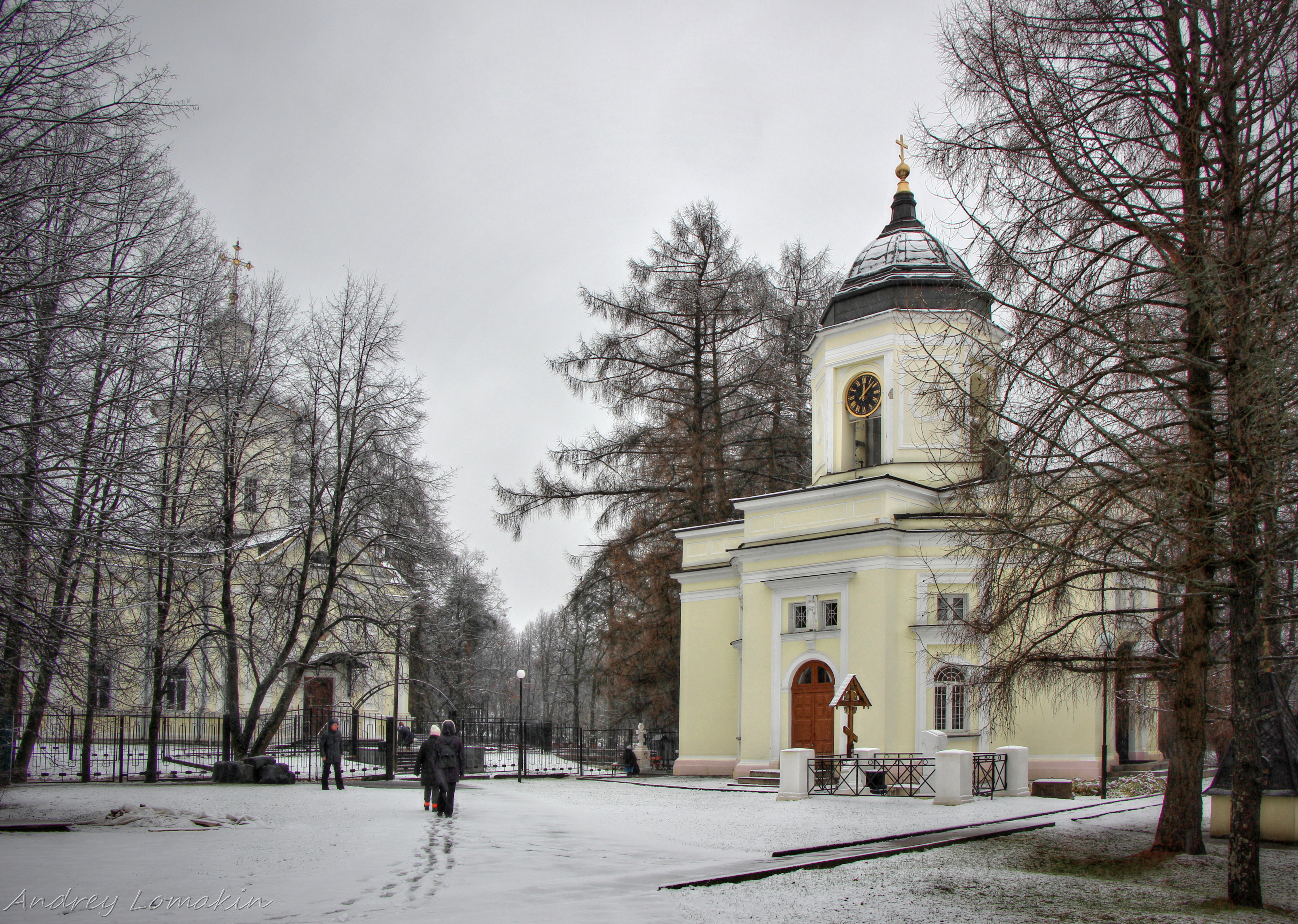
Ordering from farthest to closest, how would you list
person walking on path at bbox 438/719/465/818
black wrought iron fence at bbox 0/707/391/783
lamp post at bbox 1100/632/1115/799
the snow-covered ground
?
1. black wrought iron fence at bbox 0/707/391/783
2. person walking on path at bbox 438/719/465/818
3. lamp post at bbox 1100/632/1115/799
4. the snow-covered ground

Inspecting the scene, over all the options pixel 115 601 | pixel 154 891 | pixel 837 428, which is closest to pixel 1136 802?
pixel 837 428

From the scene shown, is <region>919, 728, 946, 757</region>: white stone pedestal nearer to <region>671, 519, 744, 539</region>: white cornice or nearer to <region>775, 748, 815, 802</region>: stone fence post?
<region>775, 748, 815, 802</region>: stone fence post

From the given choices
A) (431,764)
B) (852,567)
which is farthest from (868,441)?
(431,764)

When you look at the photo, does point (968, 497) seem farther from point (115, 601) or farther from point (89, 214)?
point (115, 601)

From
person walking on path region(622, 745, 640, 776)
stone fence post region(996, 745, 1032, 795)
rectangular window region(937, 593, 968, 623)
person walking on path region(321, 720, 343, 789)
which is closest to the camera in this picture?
rectangular window region(937, 593, 968, 623)

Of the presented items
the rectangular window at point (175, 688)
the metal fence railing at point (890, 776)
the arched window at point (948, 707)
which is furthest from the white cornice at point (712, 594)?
the rectangular window at point (175, 688)

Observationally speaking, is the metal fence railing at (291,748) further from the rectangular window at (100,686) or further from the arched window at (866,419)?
the arched window at (866,419)

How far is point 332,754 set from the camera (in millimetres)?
21234

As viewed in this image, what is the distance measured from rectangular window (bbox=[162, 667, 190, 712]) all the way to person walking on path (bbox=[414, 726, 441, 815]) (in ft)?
30.5

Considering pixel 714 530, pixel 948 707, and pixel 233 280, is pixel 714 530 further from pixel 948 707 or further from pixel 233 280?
pixel 233 280

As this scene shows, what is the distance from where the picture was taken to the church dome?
2569cm

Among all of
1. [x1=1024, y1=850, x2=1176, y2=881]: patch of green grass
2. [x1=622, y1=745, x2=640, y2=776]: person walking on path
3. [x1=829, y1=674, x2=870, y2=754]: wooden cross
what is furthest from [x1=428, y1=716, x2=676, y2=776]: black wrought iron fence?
[x1=1024, y1=850, x2=1176, y2=881]: patch of green grass

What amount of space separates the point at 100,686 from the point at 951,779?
1399 centimetres

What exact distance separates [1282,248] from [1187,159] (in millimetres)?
1736
